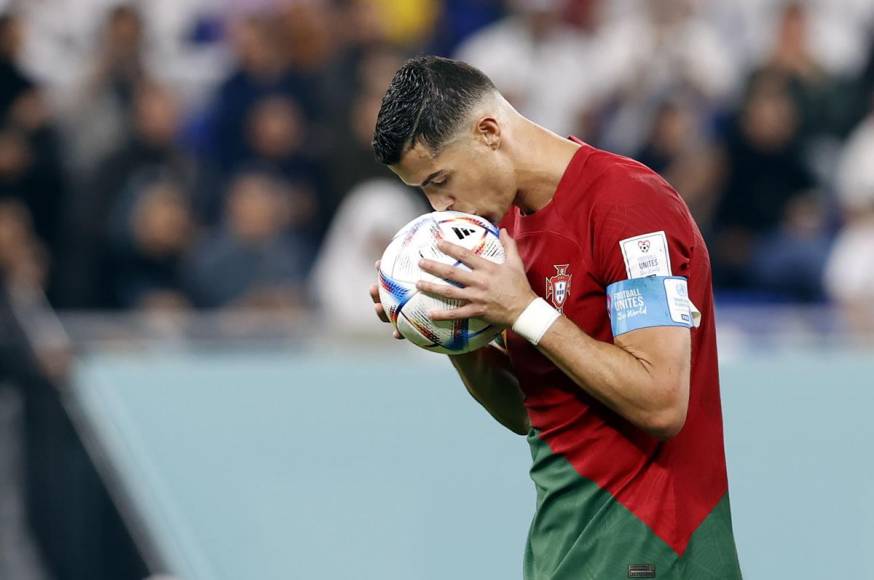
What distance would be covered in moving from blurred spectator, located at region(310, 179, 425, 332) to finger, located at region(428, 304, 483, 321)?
445 centimetres

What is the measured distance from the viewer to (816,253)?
10023mm

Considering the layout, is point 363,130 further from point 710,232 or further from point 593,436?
point 593,436

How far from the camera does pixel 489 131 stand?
12.9 feet

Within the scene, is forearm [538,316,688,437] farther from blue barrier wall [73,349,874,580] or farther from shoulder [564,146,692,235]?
blue barrier wall [73,349,874,580]

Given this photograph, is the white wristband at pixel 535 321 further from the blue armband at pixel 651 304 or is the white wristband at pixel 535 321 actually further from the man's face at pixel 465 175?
the man's face at pixel 465 175

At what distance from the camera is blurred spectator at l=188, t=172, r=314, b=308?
356 inches

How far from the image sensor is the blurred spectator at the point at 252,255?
9.04 meters

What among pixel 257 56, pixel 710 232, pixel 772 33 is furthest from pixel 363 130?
pixel 772 33

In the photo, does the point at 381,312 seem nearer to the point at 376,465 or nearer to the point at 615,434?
the point at 615,434

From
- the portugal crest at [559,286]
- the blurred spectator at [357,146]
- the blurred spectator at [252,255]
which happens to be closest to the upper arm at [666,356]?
the portugal crest at [559,286]

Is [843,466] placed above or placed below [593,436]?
above

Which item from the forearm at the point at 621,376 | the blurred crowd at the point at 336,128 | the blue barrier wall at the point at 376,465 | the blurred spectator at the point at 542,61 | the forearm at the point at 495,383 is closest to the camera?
the forearm at the point at 621,376

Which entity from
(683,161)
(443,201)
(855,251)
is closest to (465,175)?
(443,201)

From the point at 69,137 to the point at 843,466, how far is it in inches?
214
